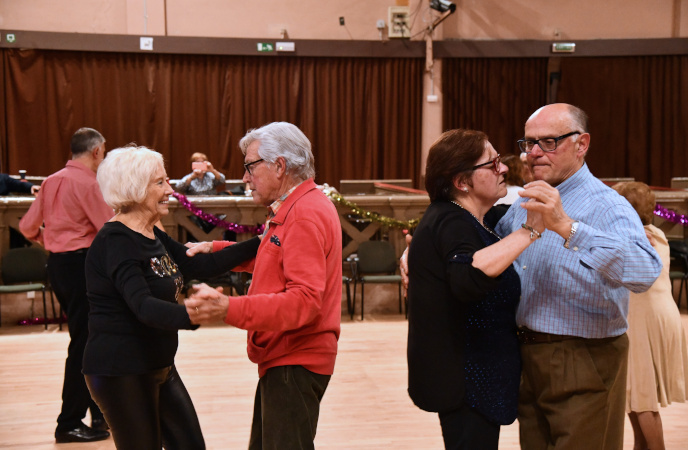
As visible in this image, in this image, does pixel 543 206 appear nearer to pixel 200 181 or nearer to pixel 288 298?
pixel 288 298

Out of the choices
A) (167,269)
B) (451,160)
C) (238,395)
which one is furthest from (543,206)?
(238,395)

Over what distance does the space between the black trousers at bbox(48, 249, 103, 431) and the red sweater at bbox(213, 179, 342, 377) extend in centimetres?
204

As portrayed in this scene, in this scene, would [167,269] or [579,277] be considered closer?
[579,277]

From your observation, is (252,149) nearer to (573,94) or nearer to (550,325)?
(550,325)

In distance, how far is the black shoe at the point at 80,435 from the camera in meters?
3.84

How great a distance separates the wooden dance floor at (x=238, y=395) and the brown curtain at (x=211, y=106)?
5406 mm

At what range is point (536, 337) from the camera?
2.16 m

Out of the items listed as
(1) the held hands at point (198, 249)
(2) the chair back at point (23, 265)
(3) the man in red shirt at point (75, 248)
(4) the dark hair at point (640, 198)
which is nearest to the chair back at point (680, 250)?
(4) the dark hair at point (640, 198)

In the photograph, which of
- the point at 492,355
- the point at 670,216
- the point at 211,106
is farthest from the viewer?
the point at 211,106

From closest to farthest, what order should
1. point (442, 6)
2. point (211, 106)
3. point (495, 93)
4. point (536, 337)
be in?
point (536, 337), point (442, 6), point (211, 106), point (495, 93)

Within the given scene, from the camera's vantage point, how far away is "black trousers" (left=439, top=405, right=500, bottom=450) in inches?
79.4

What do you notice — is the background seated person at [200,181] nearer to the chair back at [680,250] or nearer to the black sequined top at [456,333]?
the chair back at [680,250]

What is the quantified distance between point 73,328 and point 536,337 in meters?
2.76

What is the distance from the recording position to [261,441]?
229 centimetres
